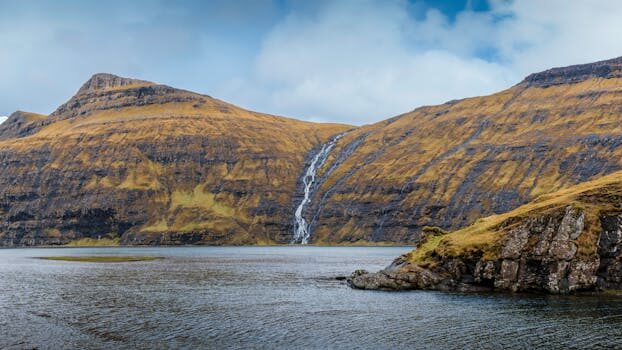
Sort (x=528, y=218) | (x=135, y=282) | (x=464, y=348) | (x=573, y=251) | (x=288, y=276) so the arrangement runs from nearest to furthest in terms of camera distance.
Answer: (x=464, y=348) → (x=573, y=251) → (x=528, y=218) → (x=135, y=282) → (x=288, y=276)

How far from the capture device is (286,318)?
62781 mm

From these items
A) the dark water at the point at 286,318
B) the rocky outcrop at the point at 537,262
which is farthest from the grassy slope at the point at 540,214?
the dark water at the point at 286,318

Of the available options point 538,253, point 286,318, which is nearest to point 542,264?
point 538,253

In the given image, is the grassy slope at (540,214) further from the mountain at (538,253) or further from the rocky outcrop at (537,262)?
the rocky outcrop at (537,262)

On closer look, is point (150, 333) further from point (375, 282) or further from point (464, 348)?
point (375, 282)

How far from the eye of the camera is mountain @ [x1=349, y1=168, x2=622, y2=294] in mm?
76938

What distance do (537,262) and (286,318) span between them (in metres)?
36.2

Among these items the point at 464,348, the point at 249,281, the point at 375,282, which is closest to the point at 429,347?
the point at 464,348

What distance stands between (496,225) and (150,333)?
5299cm

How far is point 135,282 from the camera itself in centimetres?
9912

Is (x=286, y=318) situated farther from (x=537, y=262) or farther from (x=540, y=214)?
(x=540, y=214)

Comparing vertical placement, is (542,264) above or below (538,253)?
below

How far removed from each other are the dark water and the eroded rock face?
4.49 metres

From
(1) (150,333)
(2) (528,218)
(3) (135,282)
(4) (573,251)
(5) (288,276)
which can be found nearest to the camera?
(1) (150,333)
